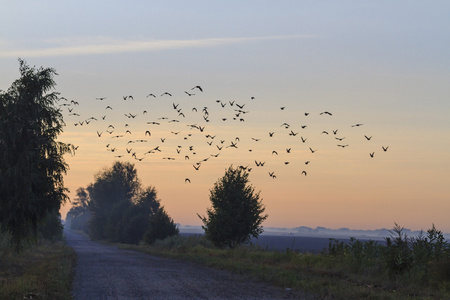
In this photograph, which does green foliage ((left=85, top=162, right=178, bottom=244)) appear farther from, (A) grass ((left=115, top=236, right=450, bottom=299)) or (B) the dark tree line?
(A) grass ((left=115, top=236, right=450, bottom=299))

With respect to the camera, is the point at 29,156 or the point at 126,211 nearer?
the point at 29,156

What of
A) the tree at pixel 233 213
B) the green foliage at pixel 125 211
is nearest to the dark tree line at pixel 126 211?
the green foliage at pixel 125 211

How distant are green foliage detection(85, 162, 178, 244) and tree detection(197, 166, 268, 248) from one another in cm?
2497

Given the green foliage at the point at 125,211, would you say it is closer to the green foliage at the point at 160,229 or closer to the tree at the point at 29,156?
the green foliage at the point at 160,229

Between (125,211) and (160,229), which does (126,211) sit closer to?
(125,211)

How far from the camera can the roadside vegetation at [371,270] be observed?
18812 mm

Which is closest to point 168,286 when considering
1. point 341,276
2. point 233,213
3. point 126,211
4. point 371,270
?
point 341,276

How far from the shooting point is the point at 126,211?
9681 centimetres

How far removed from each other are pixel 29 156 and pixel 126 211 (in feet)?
231

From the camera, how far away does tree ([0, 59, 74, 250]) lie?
27766 millimetres

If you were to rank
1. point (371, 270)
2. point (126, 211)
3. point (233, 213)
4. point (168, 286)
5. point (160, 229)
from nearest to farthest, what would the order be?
point (168, 286)
point (371, 270)
point (233, 213)
point (160, 229)
point (126, 211)

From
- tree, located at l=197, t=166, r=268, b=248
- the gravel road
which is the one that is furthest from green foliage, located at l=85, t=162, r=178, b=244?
the gravel road

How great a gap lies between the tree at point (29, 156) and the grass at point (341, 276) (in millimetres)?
11195

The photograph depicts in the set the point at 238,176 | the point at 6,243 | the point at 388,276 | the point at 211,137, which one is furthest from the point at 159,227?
the point at 388,276
